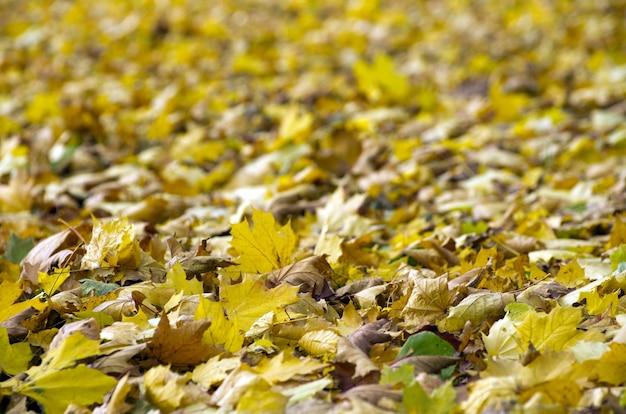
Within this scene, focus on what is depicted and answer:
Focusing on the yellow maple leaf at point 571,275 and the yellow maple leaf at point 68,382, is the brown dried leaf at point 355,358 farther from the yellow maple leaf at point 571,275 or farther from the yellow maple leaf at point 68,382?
the yellow maple leaf at point 571,275

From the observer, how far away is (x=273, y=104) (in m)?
3.98

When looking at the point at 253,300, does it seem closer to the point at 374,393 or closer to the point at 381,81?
the point at 374,393

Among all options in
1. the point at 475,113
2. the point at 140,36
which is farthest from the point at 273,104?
the point at 140,36

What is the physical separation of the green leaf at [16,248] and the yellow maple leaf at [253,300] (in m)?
0.73

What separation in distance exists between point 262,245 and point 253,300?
0.71 feet

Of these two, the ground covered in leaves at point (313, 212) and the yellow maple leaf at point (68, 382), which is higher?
the yellow maple leaf at point (68, 382)

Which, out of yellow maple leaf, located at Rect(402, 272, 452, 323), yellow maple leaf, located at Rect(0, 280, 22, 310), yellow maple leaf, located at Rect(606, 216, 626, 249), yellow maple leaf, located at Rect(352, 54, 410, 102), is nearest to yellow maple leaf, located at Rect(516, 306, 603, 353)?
yellow maple leaf, located at Rect(402, 272, 452, 323)

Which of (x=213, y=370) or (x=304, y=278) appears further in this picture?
(x=304, y=278)

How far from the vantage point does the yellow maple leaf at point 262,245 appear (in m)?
1.65

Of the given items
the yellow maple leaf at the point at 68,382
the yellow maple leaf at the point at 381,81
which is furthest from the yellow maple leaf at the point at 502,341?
the yellow maple leaf at the point at 381,81

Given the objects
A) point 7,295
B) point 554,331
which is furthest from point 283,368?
point 7,295

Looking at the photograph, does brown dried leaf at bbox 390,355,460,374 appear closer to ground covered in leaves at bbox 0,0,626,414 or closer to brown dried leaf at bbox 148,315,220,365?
ground covered in leaves at bbox 0,0,626,414

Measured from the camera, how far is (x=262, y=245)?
1685 millimetres

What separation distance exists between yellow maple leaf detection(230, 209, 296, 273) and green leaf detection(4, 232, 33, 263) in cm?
64
